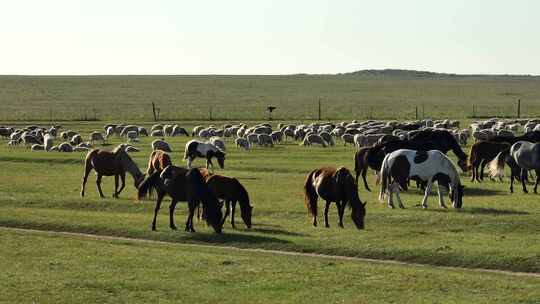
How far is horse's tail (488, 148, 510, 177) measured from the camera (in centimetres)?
3341

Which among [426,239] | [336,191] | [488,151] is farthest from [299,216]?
[488,151]

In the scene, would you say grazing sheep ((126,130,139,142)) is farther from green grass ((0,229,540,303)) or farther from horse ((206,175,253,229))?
green grass ((0,229,540,303))

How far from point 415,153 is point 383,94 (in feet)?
461

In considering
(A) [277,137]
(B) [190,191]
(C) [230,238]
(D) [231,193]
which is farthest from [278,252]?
(A) [277,137]

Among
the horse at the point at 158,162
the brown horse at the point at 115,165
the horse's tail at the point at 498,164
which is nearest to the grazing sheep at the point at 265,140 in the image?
the horse's tail at the point at 498,164

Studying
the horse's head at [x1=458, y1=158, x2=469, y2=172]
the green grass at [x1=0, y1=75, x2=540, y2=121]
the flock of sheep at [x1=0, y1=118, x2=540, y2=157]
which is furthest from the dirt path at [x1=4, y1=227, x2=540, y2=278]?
the green grass at [x1=0, y1=75, x2=540, y2=121]

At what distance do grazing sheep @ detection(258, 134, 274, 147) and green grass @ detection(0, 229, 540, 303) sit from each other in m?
34.2

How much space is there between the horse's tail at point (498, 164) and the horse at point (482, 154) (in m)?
0.77

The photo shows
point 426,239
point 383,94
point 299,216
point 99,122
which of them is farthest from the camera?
point 383,94

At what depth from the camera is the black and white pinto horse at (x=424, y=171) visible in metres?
27.7

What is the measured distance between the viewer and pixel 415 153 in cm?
2809

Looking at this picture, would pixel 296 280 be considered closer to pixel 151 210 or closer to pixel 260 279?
pixel 260 279

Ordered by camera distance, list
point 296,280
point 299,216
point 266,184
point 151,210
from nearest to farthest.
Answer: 1. point 296,280
2. point 299,216
3. point 151,210
4. point 266,184

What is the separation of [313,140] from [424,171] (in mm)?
28011
